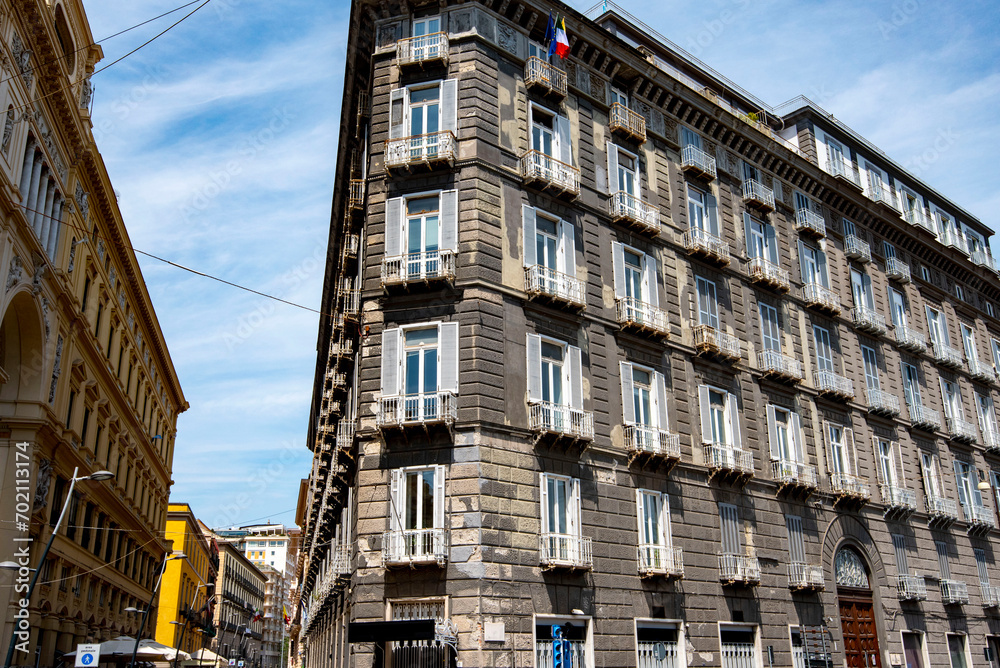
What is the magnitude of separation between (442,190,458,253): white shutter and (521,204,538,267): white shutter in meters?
2.43

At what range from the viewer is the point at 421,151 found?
1055 inches

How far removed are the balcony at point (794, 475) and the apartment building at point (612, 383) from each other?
0.34 ft

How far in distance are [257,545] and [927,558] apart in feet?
591

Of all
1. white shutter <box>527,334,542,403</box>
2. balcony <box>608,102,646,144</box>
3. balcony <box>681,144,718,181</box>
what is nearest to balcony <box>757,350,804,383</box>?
balcony <box>681,144,718,181</box>

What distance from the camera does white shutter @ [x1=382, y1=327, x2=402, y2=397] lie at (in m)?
24.8

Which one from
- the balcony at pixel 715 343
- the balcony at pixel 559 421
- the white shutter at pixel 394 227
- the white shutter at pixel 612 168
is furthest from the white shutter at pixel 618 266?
the white shutter at pixel 394 227

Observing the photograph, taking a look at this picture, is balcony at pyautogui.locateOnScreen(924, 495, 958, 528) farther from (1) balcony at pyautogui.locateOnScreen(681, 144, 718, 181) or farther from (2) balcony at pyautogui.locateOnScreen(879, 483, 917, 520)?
(1) balcony at pyautogui.locateOnScreen(681, 144, 718, 181)

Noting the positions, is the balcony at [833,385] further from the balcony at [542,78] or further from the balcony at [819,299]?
the balcony at [542,78]

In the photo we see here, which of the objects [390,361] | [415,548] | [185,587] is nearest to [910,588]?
[415,548]

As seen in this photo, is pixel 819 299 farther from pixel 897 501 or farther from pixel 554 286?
pixel 554 286

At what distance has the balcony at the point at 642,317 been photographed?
28766 millimetres

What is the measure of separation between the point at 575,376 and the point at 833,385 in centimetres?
1606

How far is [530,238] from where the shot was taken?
2703 centimetres

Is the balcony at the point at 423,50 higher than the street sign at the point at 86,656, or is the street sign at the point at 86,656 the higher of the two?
the balcony at the point at 423,50
